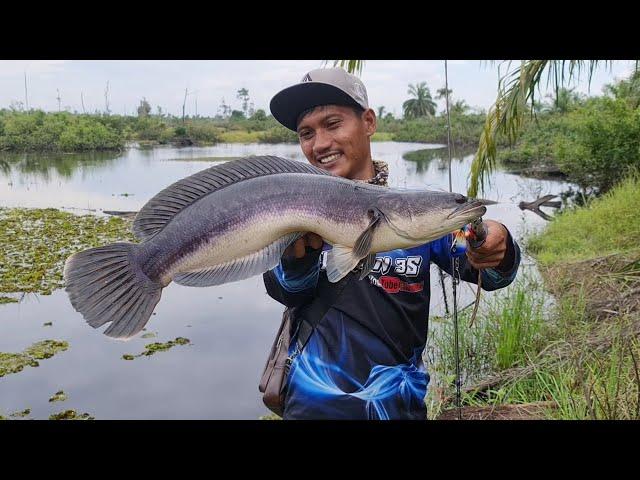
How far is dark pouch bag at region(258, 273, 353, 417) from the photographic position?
1611 millimetres

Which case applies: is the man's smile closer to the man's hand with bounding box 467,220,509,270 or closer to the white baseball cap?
the white baseball cap

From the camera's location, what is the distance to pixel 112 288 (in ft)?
4.37

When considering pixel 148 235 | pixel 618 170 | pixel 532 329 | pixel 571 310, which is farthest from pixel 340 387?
pixel 618 170

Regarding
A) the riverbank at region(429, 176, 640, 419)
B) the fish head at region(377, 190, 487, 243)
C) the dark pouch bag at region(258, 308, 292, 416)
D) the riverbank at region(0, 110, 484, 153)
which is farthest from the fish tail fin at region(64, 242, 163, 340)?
the riverbank at region(0, 110, 484, 153)

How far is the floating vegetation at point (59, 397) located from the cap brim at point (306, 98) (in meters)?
3.75

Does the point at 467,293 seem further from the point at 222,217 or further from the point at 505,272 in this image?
the point at 222,217

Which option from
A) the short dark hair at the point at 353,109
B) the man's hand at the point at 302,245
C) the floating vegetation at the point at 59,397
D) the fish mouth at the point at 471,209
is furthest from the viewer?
the floating vegetation at the point at 59,397

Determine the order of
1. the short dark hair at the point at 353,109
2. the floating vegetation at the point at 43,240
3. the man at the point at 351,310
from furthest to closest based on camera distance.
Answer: the floating vegetation at the point at 43,240 < the short dark hair at the point at 353,109 < the man at the point at 351,310

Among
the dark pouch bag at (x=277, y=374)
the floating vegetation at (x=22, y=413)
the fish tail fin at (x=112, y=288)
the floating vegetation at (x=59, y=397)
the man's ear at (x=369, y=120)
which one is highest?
the man's ear at (x=369, y=120)

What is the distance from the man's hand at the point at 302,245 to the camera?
1.44 m

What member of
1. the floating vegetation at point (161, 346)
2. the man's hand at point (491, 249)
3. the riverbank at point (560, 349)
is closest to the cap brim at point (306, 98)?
the man's hand at point (491, 249)

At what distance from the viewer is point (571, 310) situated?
487cm

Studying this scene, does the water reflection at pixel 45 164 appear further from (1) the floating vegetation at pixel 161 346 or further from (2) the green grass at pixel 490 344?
(2) the green grass at pixel 490 344

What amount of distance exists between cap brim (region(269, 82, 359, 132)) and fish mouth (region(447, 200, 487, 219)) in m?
0.52
